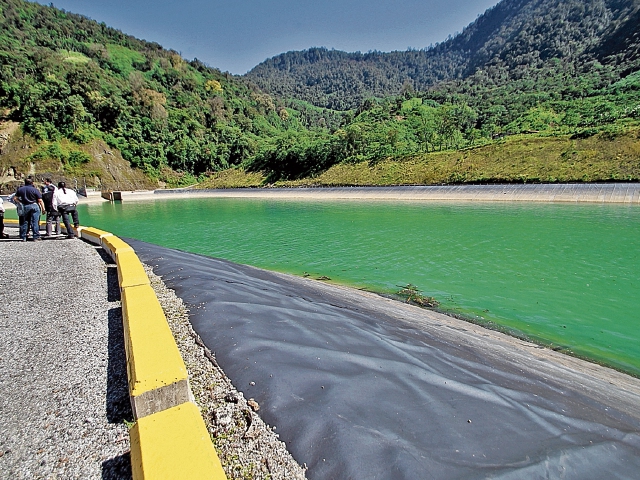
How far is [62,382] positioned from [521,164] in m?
42.0

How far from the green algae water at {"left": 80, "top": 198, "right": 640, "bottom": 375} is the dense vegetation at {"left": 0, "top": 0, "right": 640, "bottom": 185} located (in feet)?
58.8

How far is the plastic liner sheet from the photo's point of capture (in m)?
2.28

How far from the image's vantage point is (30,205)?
1015 cm

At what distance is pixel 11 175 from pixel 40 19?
102 m

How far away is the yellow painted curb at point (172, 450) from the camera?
1.74 metres

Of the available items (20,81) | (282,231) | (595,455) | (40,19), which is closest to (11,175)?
(20,81)

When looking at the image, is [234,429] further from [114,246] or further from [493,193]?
[493,193]

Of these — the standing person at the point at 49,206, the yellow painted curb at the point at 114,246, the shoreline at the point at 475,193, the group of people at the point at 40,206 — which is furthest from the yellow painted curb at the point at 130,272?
the shoreline at the point at 475,193

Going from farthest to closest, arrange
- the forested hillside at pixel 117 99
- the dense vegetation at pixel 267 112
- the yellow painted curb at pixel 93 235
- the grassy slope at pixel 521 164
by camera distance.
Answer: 1. the forested hillside at pixel 117 99
2. the dense vegetation at pixel 267 112
3. the grassy slope at pixel 521 164
4. the yellow painted curb at pixel 93 235

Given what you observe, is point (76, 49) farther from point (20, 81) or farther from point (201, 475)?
point (201, 475)

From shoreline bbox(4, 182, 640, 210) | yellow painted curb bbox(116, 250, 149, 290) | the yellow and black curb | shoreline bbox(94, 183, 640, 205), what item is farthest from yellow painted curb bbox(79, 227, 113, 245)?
shoreline bbox(94, 183, 640, 205)

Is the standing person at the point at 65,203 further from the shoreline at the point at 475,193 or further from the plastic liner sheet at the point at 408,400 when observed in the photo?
the shoreline at the point at 475,193

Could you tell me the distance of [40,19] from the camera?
117188 millimetres

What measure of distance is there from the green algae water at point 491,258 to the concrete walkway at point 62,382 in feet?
A: 23.1
